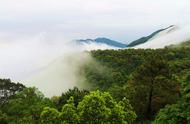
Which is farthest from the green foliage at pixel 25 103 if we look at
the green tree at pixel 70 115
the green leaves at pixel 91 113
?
the green tree at pixel 70 115

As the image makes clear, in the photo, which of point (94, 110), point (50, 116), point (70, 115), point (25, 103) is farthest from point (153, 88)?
point (25, 103)

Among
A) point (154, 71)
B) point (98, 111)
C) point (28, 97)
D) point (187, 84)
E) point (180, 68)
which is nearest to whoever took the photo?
point (98, 111)

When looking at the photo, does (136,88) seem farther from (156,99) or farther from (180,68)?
(180,68)

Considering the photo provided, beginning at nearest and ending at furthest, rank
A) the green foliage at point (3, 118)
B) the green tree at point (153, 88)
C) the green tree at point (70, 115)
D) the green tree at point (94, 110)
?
the green tree at point (94, 110) → the green tree at point (70, 115) → the green tree at point (153, 88) → the green foliage at point (3, 118)

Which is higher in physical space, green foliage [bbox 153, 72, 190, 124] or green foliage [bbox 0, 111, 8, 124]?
green foliage [bbox 153, 72, 190, 124]

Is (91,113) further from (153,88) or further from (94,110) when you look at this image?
(153,88)

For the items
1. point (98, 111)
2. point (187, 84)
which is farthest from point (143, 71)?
point (98, 111)

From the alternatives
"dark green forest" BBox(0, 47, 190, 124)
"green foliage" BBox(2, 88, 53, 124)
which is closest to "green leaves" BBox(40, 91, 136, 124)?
"dark green forest" BBox(0, 47, 190, 124)

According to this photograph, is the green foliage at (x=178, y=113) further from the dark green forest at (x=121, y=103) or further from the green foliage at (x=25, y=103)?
the green foliage at (x=25, y=103)

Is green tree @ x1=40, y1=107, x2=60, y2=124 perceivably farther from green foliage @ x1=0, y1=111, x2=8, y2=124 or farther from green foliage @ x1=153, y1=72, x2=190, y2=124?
green foliage @ x1=0, y1=111, x2=8, y2=124

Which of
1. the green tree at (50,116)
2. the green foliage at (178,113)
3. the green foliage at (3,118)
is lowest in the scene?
the green foliage at (3,118)

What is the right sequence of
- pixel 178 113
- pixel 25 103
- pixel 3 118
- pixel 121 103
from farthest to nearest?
pixel 3 118
pixel 25 103
pixel 121 103
pixel 178 113
